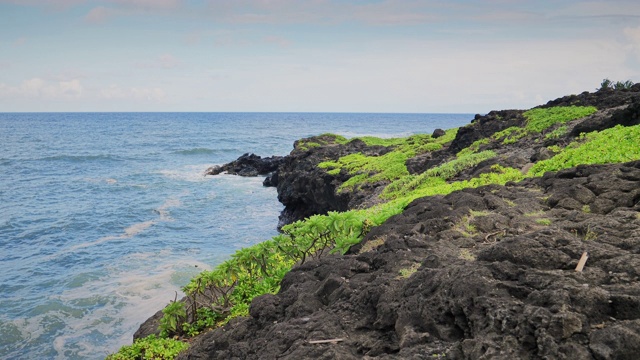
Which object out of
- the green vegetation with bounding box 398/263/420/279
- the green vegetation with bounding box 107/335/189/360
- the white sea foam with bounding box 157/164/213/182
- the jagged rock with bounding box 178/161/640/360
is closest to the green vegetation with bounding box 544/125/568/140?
the jagged rock with bounding box 178/161/640/360

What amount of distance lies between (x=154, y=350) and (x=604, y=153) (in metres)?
9.61

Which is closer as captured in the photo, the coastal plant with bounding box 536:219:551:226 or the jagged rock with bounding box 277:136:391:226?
the coastal plant with bounding box 536:219:551:226

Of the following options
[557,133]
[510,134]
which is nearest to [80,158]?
[510,134]

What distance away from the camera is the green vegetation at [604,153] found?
10.0 metres

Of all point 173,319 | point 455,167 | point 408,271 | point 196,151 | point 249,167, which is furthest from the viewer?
point 196,151

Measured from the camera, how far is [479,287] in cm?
435

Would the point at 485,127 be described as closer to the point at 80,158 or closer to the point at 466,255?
the point at 466,255

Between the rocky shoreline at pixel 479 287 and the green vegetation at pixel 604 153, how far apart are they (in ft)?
4.90

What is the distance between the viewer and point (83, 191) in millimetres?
38406

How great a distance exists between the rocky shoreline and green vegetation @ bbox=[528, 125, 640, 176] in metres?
1.49

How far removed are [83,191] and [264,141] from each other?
54186 millimetres

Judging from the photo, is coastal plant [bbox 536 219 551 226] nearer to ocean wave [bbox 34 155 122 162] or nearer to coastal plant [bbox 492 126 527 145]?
coastal plant [bbox 492 126 527 145]

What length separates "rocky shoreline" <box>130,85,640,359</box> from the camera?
145 inches

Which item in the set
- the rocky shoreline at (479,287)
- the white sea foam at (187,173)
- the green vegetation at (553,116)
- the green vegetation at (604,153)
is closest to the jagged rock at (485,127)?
the green vegetation at (553,116)
